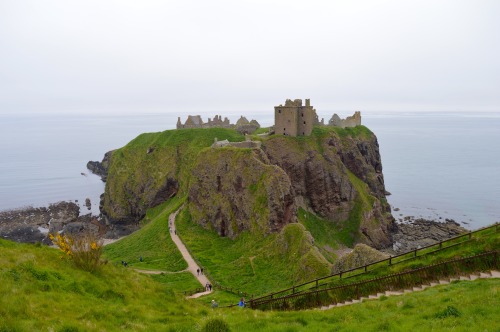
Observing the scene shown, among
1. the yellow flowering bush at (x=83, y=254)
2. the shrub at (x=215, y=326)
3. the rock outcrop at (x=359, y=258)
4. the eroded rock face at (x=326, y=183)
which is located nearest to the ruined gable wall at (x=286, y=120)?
the eroded rock face at (x=326, y=183)

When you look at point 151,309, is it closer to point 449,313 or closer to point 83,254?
point 83,254

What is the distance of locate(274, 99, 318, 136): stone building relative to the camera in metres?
91.8

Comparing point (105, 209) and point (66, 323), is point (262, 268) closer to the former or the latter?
point (66, 323)

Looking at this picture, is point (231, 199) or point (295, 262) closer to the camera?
point (295, 262)

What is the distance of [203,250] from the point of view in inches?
2625

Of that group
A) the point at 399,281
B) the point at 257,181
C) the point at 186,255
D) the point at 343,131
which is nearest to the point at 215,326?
the point at 399,281

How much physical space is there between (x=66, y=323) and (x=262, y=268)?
42.5 m

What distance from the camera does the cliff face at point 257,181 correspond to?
71812 millimetres

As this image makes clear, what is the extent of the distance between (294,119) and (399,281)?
71002mm

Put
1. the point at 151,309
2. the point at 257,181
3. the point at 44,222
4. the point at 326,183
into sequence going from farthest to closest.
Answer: the point at 44,222 < the point at 326,183 < the point at 257,181 < the point at 151,309

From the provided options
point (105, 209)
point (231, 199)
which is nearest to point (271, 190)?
point (231, 199)

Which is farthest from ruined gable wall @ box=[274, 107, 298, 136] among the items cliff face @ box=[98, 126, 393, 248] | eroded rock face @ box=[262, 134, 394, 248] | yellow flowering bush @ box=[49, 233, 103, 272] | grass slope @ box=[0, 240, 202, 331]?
yellow flowering bush @ box=[49, 233, 103, 272]

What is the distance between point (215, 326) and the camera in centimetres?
1506

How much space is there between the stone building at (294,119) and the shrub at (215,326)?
7863cm
